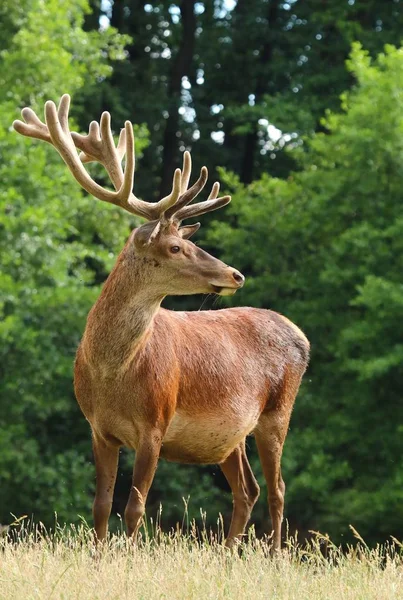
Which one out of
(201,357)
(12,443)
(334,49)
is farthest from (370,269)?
(201,357)

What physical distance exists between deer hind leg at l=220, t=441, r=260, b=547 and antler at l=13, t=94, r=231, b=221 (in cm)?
173

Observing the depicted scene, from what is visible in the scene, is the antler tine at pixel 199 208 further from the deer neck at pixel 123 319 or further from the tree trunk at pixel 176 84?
the tree trunk at pixel 176 84

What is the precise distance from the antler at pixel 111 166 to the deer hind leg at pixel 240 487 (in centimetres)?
173

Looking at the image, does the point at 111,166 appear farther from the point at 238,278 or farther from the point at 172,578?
the point at 172,578

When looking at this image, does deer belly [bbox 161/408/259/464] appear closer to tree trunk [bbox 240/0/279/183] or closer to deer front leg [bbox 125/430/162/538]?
deer front leg [bbox 125/430/162/538]

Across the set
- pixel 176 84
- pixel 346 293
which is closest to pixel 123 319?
pixel 346 293

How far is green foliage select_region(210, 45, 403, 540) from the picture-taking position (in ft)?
56.8

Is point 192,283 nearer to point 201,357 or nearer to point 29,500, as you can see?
point 201,357

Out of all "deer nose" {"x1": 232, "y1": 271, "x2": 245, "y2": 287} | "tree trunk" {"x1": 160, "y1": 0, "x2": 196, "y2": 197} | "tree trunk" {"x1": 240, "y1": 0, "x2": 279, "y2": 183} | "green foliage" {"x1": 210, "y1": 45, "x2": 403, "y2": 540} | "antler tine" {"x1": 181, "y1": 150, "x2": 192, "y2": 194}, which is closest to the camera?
"deer nose" {"x1": 232, "y1": 271, "x2": 245, "y2": 287}

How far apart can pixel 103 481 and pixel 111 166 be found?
191 centimetres

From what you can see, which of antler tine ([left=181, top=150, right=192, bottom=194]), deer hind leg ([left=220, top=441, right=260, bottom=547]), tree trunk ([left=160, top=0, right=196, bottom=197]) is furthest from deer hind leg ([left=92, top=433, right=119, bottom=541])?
tree trunk ([left=160, top=0, right=196, bottom=197])

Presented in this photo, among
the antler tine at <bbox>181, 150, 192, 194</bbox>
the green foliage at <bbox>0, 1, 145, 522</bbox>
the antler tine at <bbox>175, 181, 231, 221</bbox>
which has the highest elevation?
the antler tine at <bbox>181, 150, 192, 194</bbox>

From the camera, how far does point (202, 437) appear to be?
23.6ft

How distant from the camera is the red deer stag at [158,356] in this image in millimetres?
6641
